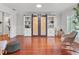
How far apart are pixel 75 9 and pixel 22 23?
50.6 inches

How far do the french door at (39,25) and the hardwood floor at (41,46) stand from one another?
146 mm

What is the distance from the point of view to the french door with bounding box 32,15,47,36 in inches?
128

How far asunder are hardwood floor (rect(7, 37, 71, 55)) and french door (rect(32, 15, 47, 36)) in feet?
0.48

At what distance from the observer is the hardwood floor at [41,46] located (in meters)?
2.88

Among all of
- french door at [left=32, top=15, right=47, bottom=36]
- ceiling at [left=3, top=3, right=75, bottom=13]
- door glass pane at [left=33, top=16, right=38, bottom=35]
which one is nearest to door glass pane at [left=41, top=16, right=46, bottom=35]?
french door at [left=32, top=15, right=47, bottom=36]

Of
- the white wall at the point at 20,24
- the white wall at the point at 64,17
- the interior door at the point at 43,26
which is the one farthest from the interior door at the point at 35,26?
the white wall at the point at 64,17

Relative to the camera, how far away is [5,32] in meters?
2.92

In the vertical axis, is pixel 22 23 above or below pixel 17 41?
above

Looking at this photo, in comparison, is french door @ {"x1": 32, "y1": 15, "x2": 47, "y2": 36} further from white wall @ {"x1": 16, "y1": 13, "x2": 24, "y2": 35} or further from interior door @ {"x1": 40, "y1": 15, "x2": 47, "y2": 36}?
white wall @ {"x1": 16, "y1": 13, "x2": 24, "y2": 35}

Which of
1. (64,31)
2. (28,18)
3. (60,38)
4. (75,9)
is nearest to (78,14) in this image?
(75,9)

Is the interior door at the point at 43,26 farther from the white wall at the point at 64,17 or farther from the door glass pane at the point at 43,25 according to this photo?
the white wall at the point at 64,17

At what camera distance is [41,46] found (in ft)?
13.2

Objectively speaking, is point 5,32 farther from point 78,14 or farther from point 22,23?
point 78,14

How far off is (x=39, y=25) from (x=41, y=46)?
97 cm
